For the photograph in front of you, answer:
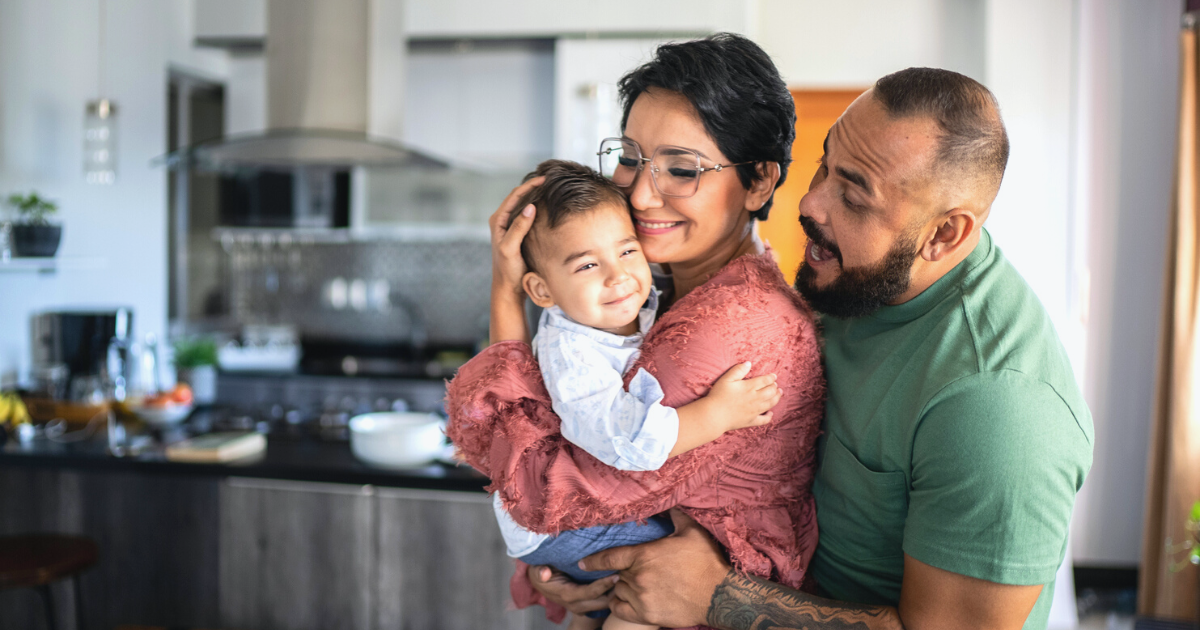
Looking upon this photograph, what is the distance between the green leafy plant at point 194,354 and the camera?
3.82 m

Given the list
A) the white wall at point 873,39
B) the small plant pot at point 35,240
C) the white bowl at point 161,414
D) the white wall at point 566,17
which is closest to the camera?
the white bowl at point 161,414

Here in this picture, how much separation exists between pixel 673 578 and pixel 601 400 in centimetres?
31

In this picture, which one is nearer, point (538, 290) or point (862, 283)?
point (862, 283)

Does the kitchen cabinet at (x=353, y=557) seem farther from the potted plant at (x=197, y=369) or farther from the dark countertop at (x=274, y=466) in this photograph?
the potted plant at (x=197, y=369)

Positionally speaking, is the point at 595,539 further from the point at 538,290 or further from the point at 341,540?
the point at 341,540

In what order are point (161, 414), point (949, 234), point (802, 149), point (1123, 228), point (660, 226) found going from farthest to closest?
point (802, 149) → point (1123, 228) → point (161, 414) → point (660, 226) → point (949, 234)

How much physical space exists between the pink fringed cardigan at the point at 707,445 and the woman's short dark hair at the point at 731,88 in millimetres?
189

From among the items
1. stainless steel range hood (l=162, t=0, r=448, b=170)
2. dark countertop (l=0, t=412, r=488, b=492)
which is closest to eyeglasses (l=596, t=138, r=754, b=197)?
dark countertop (l=0, t=412, r=488, b=492)

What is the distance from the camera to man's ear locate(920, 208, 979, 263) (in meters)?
1.06

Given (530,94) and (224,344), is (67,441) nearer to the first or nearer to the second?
(224,344)

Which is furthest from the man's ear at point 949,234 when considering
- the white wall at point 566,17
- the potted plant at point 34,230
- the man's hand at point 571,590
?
the potted plant at point 34,230

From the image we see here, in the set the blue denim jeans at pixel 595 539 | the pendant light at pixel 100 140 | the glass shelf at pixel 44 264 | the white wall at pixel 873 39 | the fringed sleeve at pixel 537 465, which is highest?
the white wall at pixel 873 39

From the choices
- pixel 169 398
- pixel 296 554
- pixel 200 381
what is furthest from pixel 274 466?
pixel 200 381

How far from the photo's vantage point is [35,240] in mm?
3252
